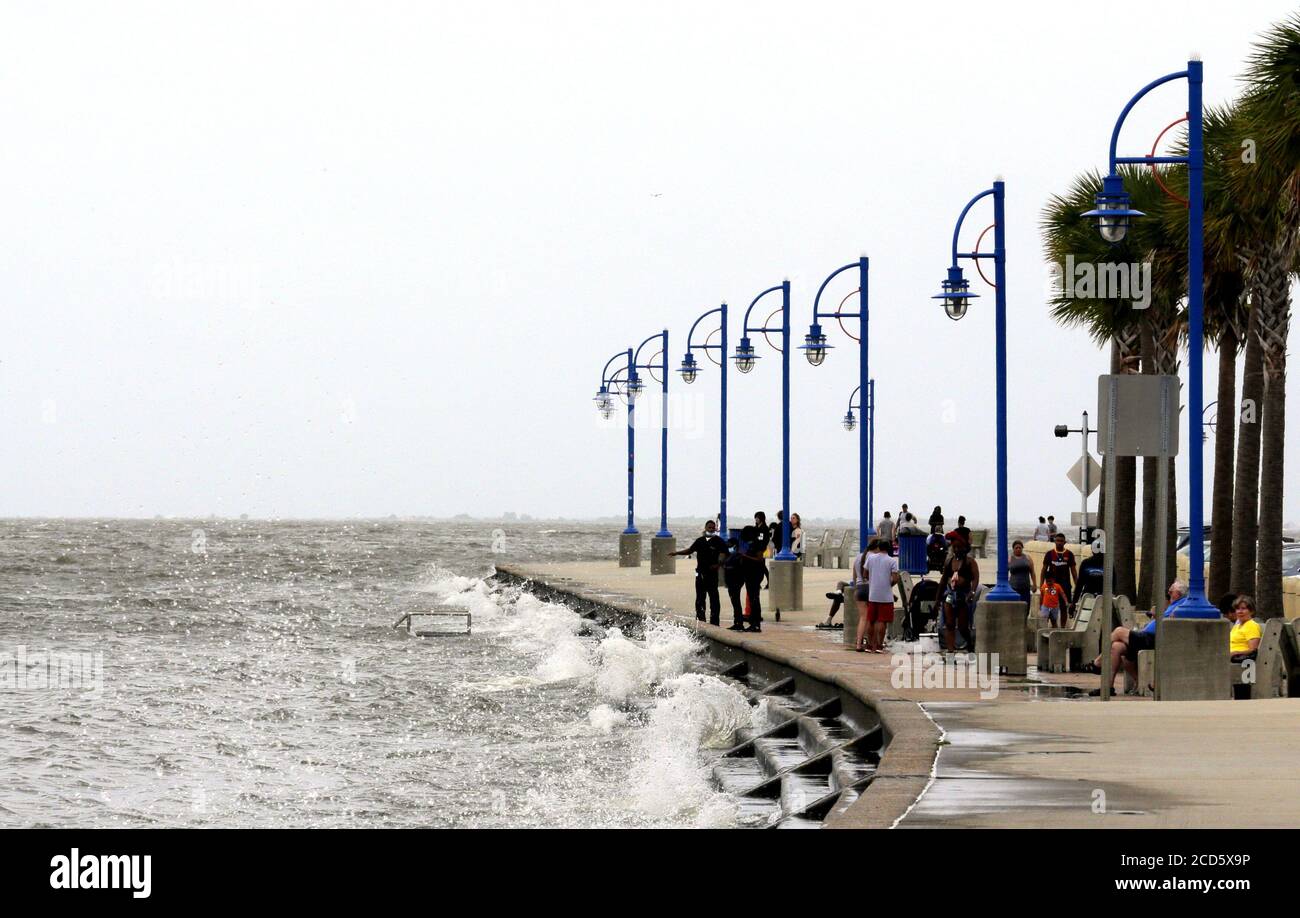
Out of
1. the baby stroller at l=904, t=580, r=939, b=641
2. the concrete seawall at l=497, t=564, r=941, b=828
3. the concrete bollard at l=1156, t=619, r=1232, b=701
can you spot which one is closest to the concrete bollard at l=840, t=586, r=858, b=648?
the concrete seawall at l=497, t=564, r=941, b=828

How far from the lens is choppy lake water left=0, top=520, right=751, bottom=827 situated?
17.2 metres

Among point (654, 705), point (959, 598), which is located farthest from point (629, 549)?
point (959, 598)

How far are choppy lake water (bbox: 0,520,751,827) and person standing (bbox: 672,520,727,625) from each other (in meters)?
0.92

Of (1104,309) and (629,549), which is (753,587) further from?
(629,549)

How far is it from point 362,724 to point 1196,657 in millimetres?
12311

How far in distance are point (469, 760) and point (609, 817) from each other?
5.31m

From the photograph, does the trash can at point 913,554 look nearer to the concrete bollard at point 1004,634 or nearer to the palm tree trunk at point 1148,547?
the palm tree trunk at point 1148,547

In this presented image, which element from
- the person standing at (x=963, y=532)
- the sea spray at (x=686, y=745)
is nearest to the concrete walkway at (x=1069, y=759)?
the sea spray at (x=686, y=745)

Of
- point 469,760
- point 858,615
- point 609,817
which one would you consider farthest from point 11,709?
point 609,817

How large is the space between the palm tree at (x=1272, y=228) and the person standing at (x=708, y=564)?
8.18 metres

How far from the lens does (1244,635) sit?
18.1 m

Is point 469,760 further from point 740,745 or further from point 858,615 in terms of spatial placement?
point 858,615

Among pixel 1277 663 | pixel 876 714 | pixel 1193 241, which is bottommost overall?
pixel 876 714
